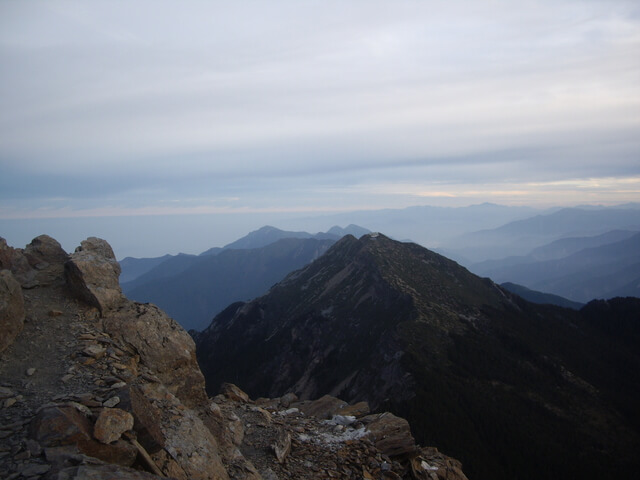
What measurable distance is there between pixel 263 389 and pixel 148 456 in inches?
5197

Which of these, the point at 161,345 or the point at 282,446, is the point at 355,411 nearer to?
the point at 282,446

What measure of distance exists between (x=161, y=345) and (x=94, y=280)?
4.74 m

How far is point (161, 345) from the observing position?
716 inches

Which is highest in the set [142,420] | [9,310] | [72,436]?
[9,310]

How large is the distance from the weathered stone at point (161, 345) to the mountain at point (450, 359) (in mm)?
64206

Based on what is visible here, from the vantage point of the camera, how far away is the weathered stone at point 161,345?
17484 millimetres

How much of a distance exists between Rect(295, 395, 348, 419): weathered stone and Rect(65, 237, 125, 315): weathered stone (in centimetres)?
1533

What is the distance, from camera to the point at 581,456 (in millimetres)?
76938

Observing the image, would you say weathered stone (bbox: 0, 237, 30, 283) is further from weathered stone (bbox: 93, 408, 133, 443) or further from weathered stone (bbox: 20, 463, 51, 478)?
weathered stone (bbox: 20, 463, 51, 478)

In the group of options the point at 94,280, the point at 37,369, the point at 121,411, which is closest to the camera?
the point at 121,411

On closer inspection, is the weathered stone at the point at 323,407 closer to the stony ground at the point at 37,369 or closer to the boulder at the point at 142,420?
the boulder at the point at 142,420

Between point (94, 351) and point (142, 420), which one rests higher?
point (94, 351)

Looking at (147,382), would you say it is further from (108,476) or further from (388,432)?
(388,432)

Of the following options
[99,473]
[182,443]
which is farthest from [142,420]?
[99,473]
